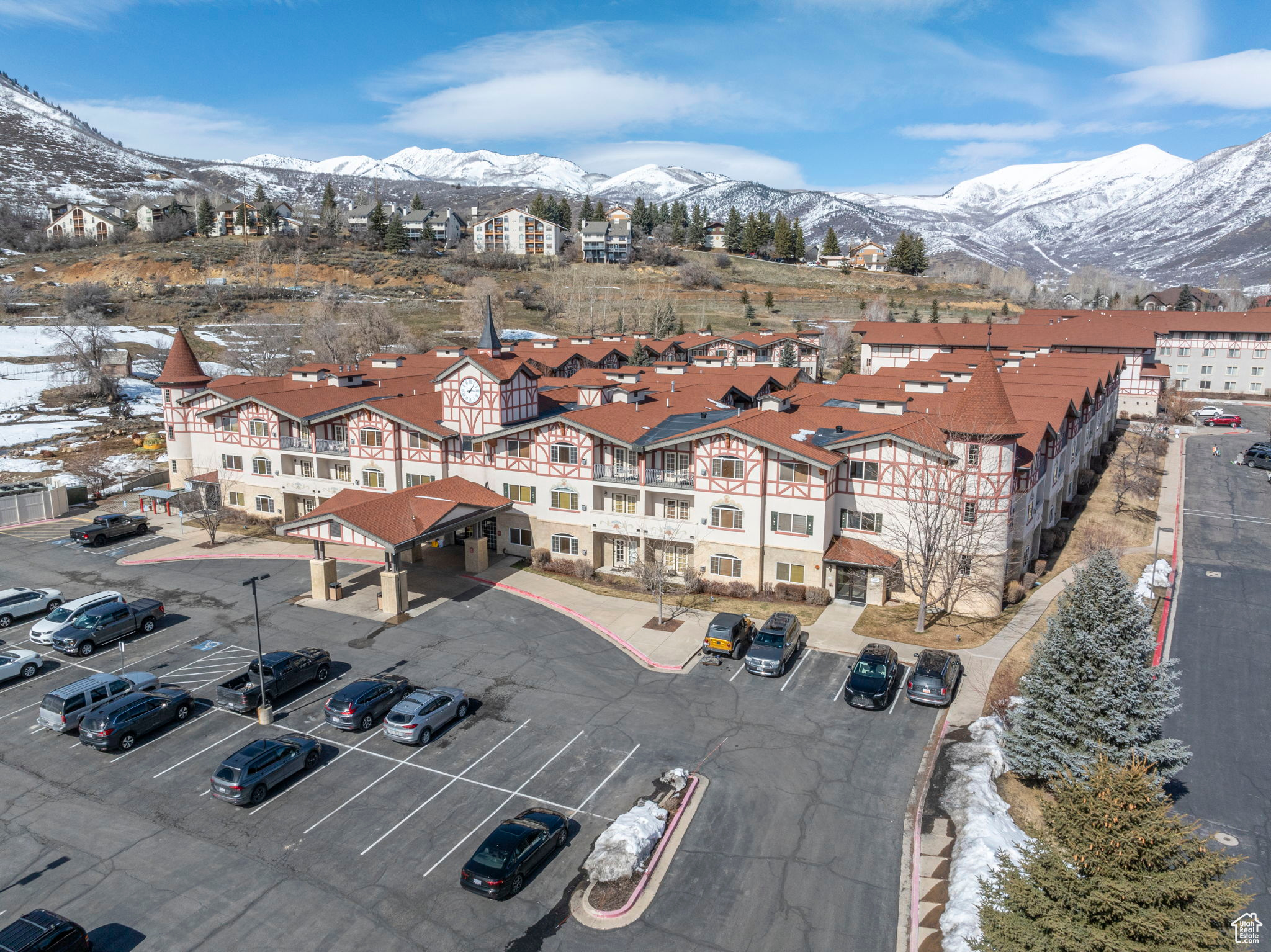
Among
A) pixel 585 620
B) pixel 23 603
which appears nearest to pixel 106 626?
pixel 23 603

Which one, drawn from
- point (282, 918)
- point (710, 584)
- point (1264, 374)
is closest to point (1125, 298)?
point (1264, 374)

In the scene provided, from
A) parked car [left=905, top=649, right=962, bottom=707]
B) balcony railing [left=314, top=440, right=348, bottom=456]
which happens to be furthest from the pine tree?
balcony railing [left=314, top=440, right=348, bottom=456]

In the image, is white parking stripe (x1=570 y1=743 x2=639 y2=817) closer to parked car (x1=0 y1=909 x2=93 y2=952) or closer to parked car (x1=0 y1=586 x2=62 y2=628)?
parked car (x1=0 y1=909 x2=93 y2=952)

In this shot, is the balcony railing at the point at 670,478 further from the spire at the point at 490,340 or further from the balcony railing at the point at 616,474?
the spire at the point at 490,340

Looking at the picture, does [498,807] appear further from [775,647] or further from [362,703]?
[775,647]

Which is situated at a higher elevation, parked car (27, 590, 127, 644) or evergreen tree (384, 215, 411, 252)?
evergreen tree (384, 215, 411, 252)

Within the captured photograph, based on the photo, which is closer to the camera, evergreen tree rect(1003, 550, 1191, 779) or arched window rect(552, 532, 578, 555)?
evergreen tree rect(1003, 550, 1191, 779)
